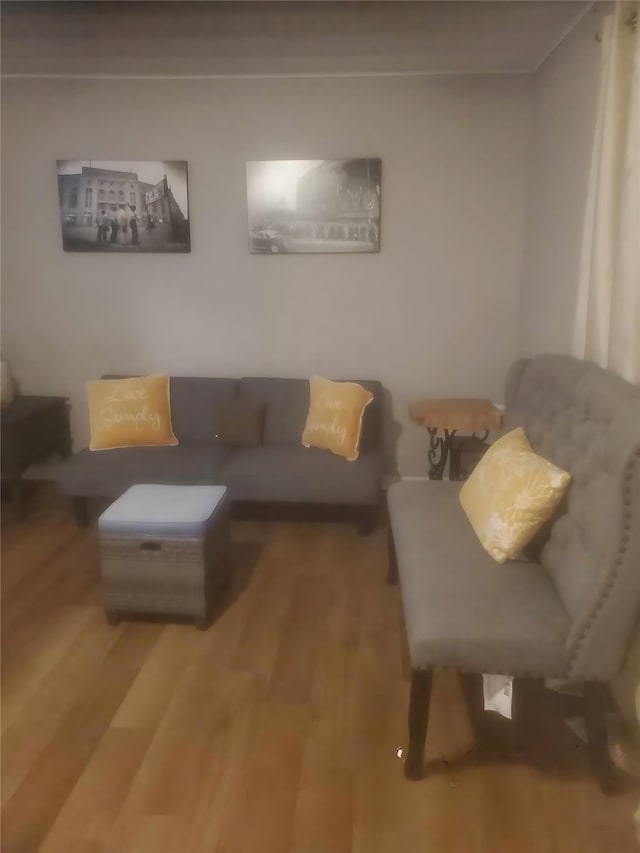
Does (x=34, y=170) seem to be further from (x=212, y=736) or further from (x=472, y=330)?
(x=212, y=736)

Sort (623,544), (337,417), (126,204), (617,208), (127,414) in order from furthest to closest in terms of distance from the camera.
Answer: (126,204) < (127,414) < (337,417) < (617,208) < (623,544)

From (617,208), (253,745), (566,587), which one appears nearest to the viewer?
(566,587)

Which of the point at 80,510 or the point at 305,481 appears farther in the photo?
the point at 80,510

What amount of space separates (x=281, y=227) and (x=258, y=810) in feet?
9.62

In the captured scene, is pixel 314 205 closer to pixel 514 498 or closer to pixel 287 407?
pixel 287 407

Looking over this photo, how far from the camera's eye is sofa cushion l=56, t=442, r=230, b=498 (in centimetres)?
320

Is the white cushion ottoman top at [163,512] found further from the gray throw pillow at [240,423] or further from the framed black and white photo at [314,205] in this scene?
the framed black and white photo at [314,205]

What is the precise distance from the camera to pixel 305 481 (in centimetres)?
314

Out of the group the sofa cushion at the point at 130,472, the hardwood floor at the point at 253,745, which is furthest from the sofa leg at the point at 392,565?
the sofa cushion at the point at 130,472

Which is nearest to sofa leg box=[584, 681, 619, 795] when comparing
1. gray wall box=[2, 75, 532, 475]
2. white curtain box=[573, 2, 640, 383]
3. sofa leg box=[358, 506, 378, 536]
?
white curtain box=[573, 2, 640, 383]

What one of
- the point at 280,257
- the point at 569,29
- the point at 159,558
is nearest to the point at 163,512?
the point at 159,558

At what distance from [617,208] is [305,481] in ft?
5.90

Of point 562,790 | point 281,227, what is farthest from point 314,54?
point 562,790

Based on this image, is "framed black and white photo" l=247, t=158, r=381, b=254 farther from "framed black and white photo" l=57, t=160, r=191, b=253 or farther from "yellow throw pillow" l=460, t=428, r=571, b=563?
"yellow throw pillow" l=460, t=428, r=571, b=563
